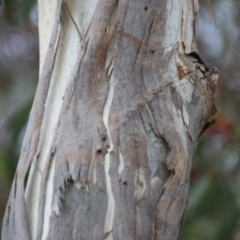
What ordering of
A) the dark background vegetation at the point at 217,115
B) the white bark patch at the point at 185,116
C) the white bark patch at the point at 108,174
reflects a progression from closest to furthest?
the white bark patch at the point at 108,174, the white bark patch at the point at 185,116, the dark background vegetation at the point at 217,115

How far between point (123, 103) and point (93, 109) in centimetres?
5

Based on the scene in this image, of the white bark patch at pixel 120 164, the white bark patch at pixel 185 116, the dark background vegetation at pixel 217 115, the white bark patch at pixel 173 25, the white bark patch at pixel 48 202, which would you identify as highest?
the dark background vegetation at pixel 217 115

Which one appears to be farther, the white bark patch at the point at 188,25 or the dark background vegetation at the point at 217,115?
the dark background vegetation at the point at 217,115

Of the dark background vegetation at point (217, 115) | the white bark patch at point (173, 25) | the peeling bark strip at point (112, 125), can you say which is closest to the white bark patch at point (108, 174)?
the peeling bark strip at point (112, 125)

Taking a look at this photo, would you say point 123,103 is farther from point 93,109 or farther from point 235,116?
point 235,116

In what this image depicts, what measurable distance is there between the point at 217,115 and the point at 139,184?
1463 mm

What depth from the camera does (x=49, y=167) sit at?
920 mm

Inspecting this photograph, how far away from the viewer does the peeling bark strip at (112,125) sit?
0.88 metres

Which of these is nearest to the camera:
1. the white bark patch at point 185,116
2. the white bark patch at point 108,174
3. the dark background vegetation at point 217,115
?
the white bark patch at point 108,174

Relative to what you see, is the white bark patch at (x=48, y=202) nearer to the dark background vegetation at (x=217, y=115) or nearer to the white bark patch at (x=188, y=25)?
the white bark patch at (x=188, y=25)

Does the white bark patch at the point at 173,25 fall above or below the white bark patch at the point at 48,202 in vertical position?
above

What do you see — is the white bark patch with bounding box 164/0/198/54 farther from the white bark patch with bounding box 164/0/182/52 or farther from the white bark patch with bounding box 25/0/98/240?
the white bark patch with bounding box 25/0/98/240

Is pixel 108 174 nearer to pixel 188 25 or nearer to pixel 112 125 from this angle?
pixel 112 125


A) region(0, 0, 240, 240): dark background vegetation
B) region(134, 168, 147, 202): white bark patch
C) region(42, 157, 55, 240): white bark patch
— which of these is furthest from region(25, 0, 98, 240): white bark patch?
region(0, 0, 240, 240): dark background vegetation
